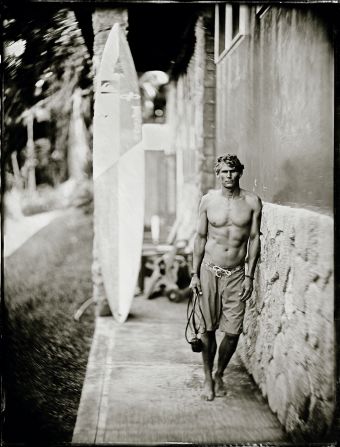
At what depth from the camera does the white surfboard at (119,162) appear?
4258mm

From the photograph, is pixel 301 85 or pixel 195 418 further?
pixel 195 418

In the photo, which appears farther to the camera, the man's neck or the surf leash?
the surf leash

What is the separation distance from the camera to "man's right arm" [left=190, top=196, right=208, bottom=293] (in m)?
3.78

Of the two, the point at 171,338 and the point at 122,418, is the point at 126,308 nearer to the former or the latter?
the point at 171,338

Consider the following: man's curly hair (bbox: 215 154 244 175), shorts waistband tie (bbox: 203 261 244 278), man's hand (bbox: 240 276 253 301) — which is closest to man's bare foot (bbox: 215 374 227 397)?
man's hand (bbox: 240 276 253 301)

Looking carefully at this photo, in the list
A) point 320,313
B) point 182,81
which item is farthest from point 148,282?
point 320,313

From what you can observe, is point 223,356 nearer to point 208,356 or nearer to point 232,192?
point 208,356

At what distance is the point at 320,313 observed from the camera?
3.06m

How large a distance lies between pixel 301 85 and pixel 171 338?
2554mm

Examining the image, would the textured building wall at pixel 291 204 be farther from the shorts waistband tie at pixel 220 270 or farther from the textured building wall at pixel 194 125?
the textured building wall at pixel 194 125

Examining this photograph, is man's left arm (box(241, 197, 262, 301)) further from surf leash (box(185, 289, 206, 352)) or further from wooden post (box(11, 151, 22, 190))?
wooden post (box(11, 151, 22, 190))

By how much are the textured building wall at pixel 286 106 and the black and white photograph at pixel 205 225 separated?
12mm

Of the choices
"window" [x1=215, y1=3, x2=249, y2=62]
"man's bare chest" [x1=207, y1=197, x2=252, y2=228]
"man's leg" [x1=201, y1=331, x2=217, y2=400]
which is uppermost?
"window" [x1=215, y1=3, x2=249, y2=62]

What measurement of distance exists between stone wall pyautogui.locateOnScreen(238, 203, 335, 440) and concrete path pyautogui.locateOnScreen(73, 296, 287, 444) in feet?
0.58
